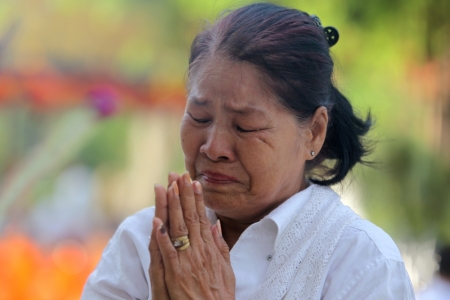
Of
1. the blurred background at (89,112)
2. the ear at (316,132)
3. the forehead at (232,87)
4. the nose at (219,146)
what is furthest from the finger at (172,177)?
the blurred background at (89,112)

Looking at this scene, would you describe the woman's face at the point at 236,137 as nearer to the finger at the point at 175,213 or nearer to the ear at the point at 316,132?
the ear at the point at 316,132

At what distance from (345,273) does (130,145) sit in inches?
86.4

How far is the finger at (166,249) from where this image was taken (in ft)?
5.46

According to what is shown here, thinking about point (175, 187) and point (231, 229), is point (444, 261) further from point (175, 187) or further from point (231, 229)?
point (175, 187)

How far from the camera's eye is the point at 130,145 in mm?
3732

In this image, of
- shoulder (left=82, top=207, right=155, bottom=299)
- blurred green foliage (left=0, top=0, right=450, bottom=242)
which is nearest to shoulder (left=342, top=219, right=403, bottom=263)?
shoulder (left=82, top=207, right=155, bottom=299)

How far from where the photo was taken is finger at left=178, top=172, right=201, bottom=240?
1.70 m

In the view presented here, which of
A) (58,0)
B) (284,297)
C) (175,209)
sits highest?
(58,0)

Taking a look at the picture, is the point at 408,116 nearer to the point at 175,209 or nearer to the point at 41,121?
the point at 41,121

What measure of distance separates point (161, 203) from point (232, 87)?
1.58 feet

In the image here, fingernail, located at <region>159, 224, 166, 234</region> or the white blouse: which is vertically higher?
fingernail, located at <region>159, 224, 166, 234</region>

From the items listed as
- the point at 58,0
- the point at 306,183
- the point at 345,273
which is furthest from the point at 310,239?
the point at 58,0

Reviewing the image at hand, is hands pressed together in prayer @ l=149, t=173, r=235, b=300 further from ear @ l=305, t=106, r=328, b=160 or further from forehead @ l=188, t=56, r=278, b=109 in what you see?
ear @ l=305, t=106, r=328, b=160

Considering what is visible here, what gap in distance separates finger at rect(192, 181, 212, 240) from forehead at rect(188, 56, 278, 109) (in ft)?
1.11
